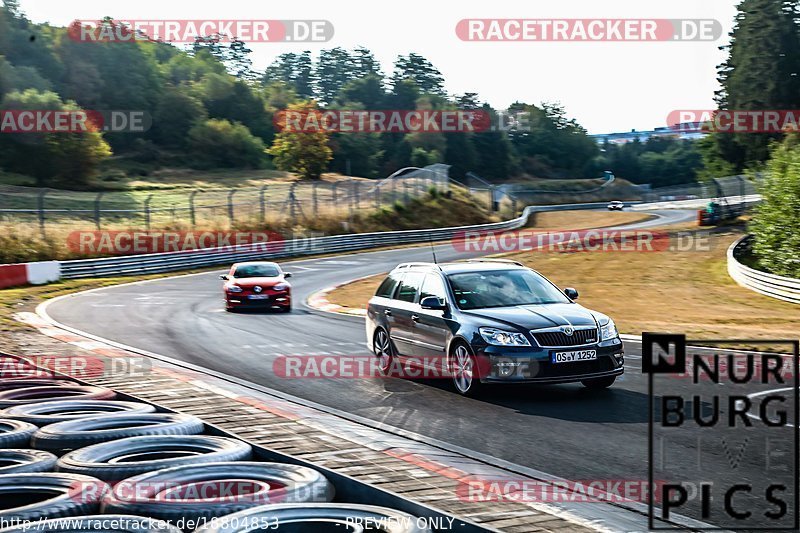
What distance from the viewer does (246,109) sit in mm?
123688

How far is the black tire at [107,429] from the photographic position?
23.1 ft

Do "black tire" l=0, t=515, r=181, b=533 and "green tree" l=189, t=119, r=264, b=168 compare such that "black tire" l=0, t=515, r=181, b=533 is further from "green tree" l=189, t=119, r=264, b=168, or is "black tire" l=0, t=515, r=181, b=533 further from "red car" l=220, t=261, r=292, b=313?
→ "green tree" l=189, t=119, r=264, b=168

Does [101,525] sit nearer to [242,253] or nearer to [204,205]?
[242,253]

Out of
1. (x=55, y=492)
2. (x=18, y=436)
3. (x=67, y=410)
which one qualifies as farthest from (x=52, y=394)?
(x=55, y=492)

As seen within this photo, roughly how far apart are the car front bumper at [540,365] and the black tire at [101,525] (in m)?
6.51

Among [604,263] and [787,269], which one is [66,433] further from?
[604,263]

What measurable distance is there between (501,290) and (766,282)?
62.5 feet

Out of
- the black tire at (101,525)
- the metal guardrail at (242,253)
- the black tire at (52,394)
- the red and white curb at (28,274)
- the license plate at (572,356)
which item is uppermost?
the black tire at (101,525)

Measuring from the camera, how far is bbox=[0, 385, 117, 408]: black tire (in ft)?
29.3

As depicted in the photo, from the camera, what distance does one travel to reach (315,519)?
4910 millimetres

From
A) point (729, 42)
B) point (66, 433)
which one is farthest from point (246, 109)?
point (66, 433)

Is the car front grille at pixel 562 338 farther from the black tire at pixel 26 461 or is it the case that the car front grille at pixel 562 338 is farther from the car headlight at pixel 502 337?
the black tire at pixel 26 461

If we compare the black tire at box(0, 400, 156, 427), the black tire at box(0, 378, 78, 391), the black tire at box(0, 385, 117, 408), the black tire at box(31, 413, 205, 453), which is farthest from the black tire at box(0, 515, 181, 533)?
the black tire at box(0, 378, 78, 391)

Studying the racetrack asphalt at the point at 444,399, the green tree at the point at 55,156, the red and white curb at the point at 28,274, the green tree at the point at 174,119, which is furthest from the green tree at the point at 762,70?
the racetrack asphalt at the point at 444,399
